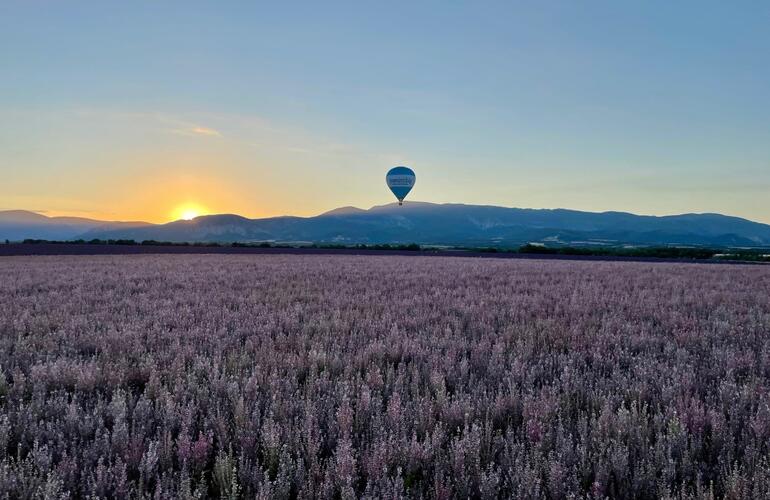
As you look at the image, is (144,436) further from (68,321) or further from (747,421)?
(68,321)

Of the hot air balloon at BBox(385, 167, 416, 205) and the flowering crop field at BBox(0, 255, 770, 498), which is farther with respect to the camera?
the hot air balloon at BBox(385, 167, 416, 205)

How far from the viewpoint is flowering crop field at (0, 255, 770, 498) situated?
9.46ft

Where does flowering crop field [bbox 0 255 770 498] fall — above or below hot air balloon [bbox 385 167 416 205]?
below

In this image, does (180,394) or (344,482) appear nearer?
(344,482)

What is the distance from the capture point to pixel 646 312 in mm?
9617

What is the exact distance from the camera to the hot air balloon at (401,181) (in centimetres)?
6756

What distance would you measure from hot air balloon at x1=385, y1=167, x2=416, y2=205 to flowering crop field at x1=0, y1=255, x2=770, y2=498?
59.8m

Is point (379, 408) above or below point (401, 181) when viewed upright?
below

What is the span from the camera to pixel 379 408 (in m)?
3.96

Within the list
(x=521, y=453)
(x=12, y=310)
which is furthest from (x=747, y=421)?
(x=12, y=310)

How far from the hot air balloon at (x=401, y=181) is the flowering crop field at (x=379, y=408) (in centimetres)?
5976

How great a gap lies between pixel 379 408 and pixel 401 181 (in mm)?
65256

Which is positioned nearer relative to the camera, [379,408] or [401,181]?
[379,408]

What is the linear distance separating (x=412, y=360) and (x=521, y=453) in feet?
8.81
